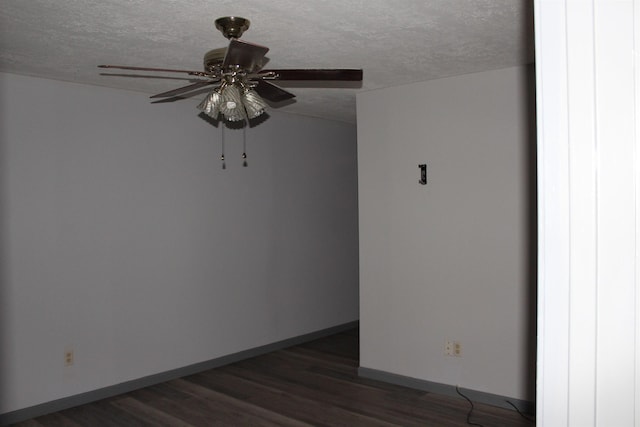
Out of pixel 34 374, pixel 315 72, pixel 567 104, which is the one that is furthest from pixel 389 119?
pixel 567 104

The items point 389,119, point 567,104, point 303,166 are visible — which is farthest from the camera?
point 303,166

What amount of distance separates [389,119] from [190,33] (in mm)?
2104

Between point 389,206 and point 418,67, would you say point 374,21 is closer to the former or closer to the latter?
point 418,67

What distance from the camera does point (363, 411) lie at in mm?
3980

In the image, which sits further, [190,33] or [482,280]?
[482,280]

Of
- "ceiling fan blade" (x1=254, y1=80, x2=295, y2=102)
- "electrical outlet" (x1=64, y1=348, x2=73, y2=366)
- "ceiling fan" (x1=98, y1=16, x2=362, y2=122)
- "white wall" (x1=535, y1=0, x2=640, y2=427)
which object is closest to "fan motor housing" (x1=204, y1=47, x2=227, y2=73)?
"ceiling fan" (x1=98, y1=16, x2=362, y2=122)

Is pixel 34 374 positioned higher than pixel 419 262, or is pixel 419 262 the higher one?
pixel 419 262

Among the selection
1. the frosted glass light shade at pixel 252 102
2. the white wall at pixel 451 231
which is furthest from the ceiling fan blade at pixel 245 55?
the white wall at pixel 451 231

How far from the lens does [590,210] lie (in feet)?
2.06

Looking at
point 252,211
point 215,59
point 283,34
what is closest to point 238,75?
point 215,59

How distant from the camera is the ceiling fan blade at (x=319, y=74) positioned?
2.55m

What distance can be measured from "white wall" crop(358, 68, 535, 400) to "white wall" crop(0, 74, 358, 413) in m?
1.25

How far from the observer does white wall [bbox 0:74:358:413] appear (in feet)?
12.8

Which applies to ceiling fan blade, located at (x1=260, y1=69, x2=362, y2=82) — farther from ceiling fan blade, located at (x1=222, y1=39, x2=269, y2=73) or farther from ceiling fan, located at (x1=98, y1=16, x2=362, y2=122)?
ceiling fan blade, located at (x1=222, y1=39, x2=269, y2=73)
